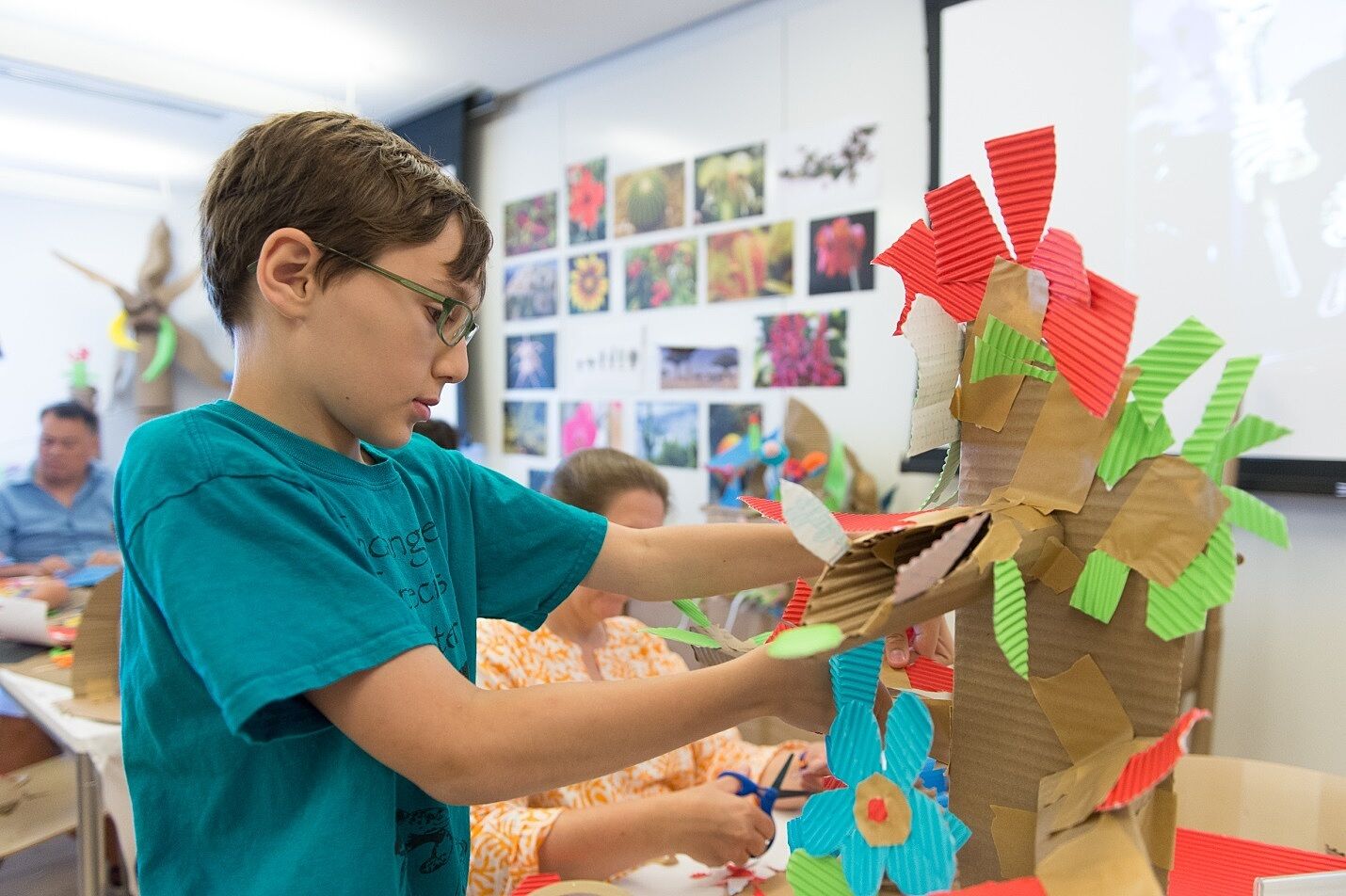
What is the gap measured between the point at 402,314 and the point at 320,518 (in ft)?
0.56

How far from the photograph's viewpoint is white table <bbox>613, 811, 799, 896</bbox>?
3.51 ft

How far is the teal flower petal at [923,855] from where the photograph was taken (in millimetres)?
506

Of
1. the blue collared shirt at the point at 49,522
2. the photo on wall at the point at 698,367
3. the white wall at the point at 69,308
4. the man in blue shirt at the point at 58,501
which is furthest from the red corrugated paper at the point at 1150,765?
the white wall at the point at 69,308

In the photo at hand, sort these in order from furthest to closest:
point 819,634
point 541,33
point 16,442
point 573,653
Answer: point 16,442 < point 541,33 < point 573,653 < point 819,634

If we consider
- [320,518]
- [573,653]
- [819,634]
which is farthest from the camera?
[573,653]

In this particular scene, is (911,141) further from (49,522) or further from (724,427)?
(49,522)

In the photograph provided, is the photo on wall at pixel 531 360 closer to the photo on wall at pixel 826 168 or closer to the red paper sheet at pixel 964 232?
the photo on wall at pixel 826 168

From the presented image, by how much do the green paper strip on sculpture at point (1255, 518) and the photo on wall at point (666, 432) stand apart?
2.65 m

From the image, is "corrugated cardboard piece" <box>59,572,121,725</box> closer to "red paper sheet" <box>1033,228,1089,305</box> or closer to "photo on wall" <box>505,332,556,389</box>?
"red paper sheet" <box>1033,228,1089,305</box>

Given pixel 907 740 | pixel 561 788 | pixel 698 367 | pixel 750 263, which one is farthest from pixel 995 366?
pixel 698 367

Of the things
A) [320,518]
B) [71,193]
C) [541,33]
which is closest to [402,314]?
[320,518]

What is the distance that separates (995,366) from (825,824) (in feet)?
1.03

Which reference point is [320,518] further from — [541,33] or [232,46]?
[232,46]

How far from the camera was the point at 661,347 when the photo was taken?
3.24 meters
